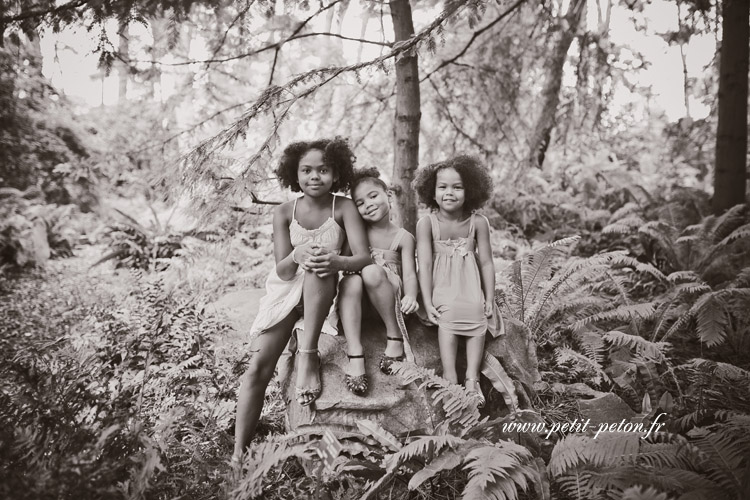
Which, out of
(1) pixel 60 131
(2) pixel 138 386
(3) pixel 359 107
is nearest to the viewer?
(2) pixel 138 386

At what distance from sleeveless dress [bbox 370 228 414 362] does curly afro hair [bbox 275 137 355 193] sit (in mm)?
517

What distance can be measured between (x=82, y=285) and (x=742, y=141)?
30.4 feet

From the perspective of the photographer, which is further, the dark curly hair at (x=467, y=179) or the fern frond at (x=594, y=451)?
the dark curly hair at (x=467, y=179)

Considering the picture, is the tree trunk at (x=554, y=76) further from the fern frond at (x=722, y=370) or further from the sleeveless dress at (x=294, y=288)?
the sleeveless dress at (x=294, y=288)

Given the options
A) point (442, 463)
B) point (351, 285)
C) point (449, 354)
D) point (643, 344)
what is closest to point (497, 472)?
point (442, 463)

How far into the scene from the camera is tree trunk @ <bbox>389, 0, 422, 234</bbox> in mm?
3959

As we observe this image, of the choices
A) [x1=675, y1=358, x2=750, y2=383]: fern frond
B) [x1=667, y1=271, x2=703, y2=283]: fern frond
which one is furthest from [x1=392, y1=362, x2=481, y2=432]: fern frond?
[x1=667, y1=271, x2=703, y2=283]: fern frond

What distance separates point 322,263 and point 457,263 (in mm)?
938

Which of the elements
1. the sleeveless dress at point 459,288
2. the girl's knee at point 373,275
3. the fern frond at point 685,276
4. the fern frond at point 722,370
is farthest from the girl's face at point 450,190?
the fern frond at point 685,276

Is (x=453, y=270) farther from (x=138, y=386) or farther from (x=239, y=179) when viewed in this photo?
(x=138, y=386)

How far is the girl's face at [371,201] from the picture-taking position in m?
3.07

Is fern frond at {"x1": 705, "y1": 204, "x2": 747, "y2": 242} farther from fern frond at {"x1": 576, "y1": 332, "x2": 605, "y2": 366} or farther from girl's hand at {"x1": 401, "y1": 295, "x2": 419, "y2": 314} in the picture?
girl's hand at {"x1": 401, "y1": 295, "x2": 419, "y2": 314}

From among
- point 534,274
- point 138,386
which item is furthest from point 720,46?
point 138,386

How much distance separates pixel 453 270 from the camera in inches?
120
